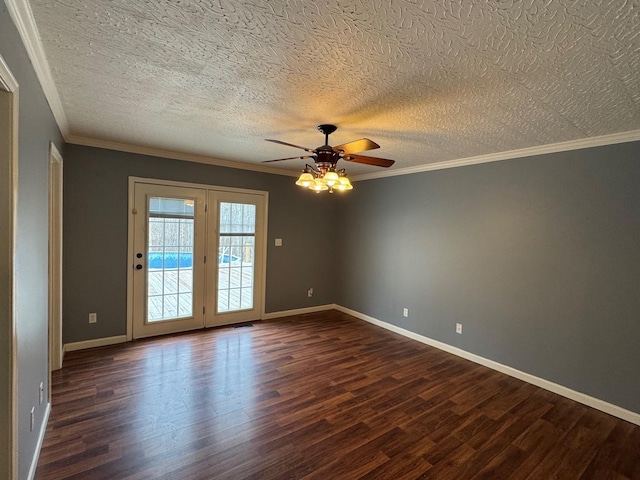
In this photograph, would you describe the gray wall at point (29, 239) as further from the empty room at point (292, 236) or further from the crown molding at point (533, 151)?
the crown molding at point (533, 151)

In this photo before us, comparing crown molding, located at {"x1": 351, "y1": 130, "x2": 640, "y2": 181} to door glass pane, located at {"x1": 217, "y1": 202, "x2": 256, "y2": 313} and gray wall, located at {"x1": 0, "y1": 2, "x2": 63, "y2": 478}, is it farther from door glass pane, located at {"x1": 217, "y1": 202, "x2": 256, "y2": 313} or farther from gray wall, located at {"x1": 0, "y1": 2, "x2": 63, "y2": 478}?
gray wall, located at {"x1": 0, "y1": 2, "x2": 63, "y2": 478}

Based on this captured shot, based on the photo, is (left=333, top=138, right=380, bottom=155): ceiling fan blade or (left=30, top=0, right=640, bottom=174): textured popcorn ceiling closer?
(left=30, top=0, right=640, bottom=174): textured popcorn ceiling

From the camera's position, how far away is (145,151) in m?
3.94

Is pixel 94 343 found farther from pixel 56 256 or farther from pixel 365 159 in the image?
pixel 365 159

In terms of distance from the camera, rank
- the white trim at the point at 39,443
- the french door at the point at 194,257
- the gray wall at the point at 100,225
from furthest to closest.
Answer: the french door at the point at 194,257
the gray wall at the point at 100,225
the white trim at the point at 39,443

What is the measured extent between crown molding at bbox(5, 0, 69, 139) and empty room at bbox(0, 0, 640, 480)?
0.06 ft

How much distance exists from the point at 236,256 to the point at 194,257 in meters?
0.63

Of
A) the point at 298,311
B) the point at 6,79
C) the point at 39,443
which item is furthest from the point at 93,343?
the point at 6,79

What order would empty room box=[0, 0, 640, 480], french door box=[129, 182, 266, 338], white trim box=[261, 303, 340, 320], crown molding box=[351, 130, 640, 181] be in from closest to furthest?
empty room box=[0, 0, 640, 480], crown molding box=[351, 130, 640, 181], french door box=[129, 182, 266, 338], white trim box=[261, 303, 340, 320]

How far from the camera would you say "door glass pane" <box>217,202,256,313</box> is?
15.2 feet

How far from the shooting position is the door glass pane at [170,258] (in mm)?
4059

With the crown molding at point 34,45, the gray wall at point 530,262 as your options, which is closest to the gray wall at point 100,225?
the crown molding at point 34,45

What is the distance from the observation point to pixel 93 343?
3752 millimetres

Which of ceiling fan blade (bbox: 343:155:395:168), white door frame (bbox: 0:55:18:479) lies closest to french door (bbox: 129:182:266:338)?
ceiling fan blade (bbox: 343:155:395:168)
